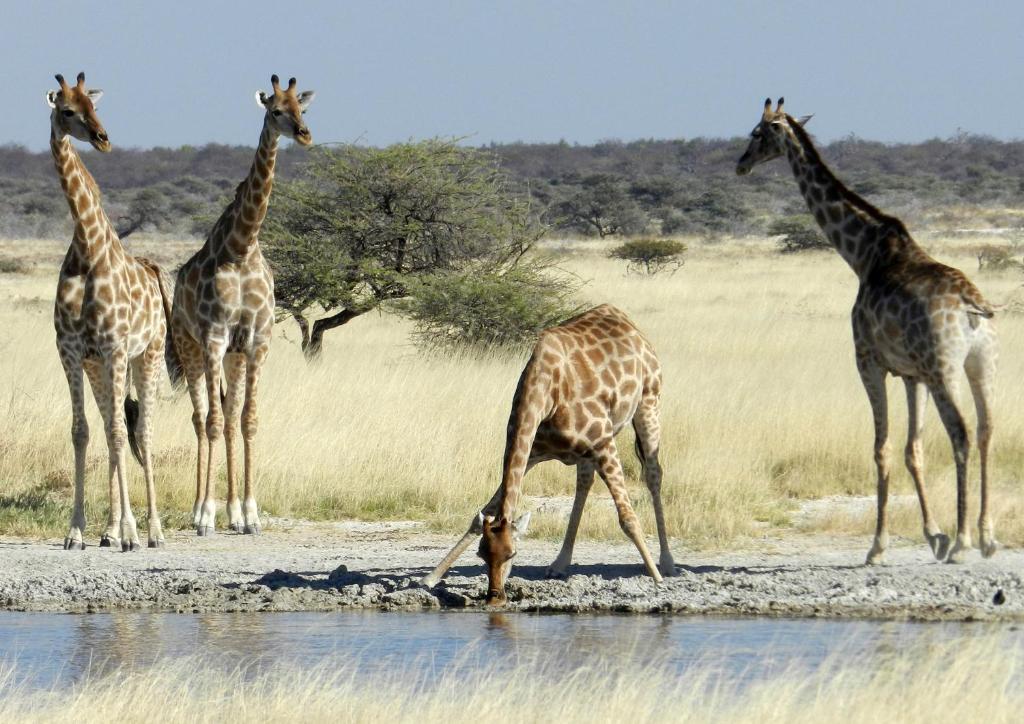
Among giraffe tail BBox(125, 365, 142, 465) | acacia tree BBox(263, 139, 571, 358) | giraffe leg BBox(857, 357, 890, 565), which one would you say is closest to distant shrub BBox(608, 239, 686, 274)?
acacia tree BBox(263, 139, 571, 358)

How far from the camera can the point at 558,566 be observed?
901cm

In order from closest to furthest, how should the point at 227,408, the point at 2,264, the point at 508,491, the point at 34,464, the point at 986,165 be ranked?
the point at 508,491 → the point at 227,408 → the point at 34,464 → the point at 2,264 → the point at 986,165

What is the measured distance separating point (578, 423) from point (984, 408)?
7.48 feet

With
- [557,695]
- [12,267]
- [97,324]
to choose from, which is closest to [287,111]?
[97,324]

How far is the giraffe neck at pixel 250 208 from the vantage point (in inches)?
440

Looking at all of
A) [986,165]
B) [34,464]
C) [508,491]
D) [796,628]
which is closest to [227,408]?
[34,464]

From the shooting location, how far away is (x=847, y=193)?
992 cm

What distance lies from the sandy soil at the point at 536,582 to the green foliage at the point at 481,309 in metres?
8.53

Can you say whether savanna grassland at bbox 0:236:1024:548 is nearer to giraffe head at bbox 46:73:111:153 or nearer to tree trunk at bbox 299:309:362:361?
tree trunk at bbox 299:309:362:361

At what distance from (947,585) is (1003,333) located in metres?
11.5

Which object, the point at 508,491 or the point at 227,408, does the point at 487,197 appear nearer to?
the point at 227,408

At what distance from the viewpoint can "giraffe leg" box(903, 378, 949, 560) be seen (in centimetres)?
908

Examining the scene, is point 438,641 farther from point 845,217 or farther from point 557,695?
point 845,217

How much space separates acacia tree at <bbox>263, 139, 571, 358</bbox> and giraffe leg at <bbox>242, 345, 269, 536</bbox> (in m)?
7.31
